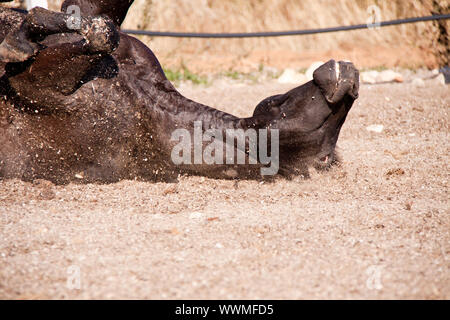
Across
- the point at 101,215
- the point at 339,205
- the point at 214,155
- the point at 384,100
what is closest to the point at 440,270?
the point at 339,205

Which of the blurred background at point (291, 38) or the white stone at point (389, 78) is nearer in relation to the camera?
the white stone at point (389, 78)

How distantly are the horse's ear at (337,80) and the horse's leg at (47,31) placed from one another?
32.8 inches

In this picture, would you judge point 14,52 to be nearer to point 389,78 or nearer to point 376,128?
point 376,128

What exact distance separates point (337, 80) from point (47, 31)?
1131mm

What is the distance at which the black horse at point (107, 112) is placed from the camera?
1.96 meters

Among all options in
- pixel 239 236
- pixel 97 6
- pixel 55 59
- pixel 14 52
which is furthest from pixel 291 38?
pixel 239 236

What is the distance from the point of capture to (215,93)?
178 inches

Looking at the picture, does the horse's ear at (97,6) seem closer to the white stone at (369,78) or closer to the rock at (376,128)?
the rock at (376,128)

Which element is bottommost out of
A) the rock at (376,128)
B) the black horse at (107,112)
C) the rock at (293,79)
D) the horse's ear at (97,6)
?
the black horse at (107,112)

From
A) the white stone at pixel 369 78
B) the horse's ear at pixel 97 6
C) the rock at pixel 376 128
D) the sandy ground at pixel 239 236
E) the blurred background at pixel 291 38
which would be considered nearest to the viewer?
the sandy ground at pixel 239 236

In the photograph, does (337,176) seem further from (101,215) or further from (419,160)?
(101,215)

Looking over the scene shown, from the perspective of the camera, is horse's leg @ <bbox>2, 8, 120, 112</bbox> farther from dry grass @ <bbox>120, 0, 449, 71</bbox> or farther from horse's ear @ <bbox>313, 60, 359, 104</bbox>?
dry grass @ <bbox>120, 0, 449, 71</bbox>

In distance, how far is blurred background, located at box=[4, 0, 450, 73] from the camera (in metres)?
6.97

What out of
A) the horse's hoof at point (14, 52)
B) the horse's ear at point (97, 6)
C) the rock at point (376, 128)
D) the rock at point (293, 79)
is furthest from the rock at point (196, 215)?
the rock at point (293, 79)
